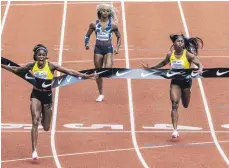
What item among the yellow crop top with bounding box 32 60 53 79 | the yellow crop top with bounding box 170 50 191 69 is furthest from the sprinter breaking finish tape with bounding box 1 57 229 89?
the yellow crop top with bounding box 32 60 53 79

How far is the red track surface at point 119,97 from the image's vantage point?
62.2 feet

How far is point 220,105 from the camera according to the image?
888 inches

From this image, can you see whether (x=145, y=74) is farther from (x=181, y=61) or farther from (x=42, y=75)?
(x=42, y=75)

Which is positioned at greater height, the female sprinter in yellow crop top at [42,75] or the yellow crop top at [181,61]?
the yellow crop top at [181,61]

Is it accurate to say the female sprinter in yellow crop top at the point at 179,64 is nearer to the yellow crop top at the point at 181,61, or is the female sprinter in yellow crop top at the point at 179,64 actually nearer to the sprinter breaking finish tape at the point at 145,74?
the yellow crop top at the point at 181,61

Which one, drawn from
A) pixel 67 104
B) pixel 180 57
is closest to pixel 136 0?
pixel 67 104

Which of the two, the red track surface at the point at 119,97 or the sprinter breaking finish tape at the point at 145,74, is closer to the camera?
the red track surface at the point at 119,97

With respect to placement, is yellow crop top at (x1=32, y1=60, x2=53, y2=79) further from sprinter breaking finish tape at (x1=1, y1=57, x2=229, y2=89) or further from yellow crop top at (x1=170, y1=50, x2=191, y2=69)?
yellow crop top at (x1=170, y1=50, x2=191, y2=69)

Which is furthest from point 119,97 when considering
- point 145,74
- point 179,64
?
Answer: point 179,64

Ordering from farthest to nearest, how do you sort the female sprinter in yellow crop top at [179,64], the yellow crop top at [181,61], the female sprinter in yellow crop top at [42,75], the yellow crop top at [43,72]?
the yellow crop top at [181,61], the female sprinter in yellow crop top at [179,64], the yellow crop top at [43,72], the female sprinter in yellow crop top at [42,75]

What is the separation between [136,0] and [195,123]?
A: 39.7 feet

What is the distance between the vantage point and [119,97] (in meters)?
23.2

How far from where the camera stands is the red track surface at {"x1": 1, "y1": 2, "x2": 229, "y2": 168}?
62.2 feet

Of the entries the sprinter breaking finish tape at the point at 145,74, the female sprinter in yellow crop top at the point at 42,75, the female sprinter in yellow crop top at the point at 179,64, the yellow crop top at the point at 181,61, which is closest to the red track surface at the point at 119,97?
the female sprinter in yellow crop top at the point at 179,64
